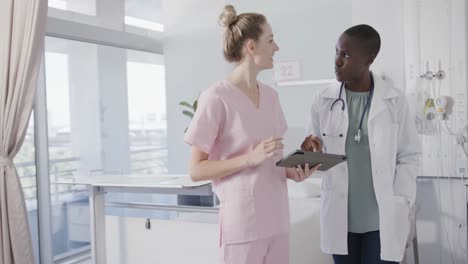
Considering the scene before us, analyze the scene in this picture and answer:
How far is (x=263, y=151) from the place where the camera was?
48.0 inches

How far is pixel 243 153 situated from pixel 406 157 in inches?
24.3

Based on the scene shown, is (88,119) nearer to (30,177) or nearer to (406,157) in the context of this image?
(30,177)

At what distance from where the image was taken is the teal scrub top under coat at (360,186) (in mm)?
1539

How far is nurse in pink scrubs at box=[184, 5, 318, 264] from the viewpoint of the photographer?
128 cm

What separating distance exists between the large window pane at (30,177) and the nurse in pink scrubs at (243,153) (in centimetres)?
256

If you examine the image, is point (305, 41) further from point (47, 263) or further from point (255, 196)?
point (47, 263)

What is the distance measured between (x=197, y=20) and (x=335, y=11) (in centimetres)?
141

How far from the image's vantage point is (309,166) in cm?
142

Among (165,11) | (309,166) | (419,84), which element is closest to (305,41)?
(419,84)

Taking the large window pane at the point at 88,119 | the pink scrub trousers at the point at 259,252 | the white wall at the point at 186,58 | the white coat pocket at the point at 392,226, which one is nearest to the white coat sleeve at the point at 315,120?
the white coat pocket at the point at 392,226

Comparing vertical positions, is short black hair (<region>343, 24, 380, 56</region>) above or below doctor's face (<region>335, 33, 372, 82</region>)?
above

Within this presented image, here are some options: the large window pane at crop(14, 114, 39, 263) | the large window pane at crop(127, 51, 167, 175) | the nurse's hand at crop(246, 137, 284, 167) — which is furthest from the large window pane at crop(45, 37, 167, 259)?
the nurse's hand at crop(246, 137, 284, 167)

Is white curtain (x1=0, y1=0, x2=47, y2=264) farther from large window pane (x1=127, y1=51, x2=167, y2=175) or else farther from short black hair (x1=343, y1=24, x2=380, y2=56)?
short black hair (x1=343, y1=24, x2=380, y2=56)

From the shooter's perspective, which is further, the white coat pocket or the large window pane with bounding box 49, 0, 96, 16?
the large window pane with bounding box 49, 0, 96, 16
